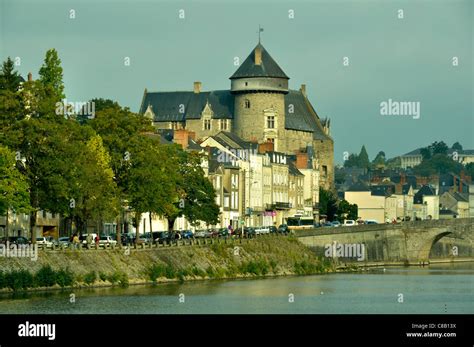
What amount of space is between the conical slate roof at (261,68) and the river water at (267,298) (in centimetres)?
8075

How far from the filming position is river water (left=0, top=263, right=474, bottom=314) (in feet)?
238

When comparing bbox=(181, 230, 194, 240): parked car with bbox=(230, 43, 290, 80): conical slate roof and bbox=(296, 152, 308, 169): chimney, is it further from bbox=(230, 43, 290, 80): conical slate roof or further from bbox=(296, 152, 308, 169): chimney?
bbox=(230, 43, 290, 80): conical slate roof

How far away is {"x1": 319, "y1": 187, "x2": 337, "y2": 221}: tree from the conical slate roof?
13912mm

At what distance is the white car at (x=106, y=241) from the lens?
93162 mm

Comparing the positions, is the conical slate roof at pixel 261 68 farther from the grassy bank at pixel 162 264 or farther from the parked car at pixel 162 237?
the parked car at pixel 162 237

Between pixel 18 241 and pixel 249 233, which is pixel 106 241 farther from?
pixel 249 233

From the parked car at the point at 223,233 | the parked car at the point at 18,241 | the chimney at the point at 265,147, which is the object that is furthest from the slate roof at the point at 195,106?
the parked car at the point at 18,241

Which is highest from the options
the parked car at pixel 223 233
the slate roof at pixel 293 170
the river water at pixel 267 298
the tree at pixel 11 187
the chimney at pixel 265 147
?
the chimney at pixel 265 147
